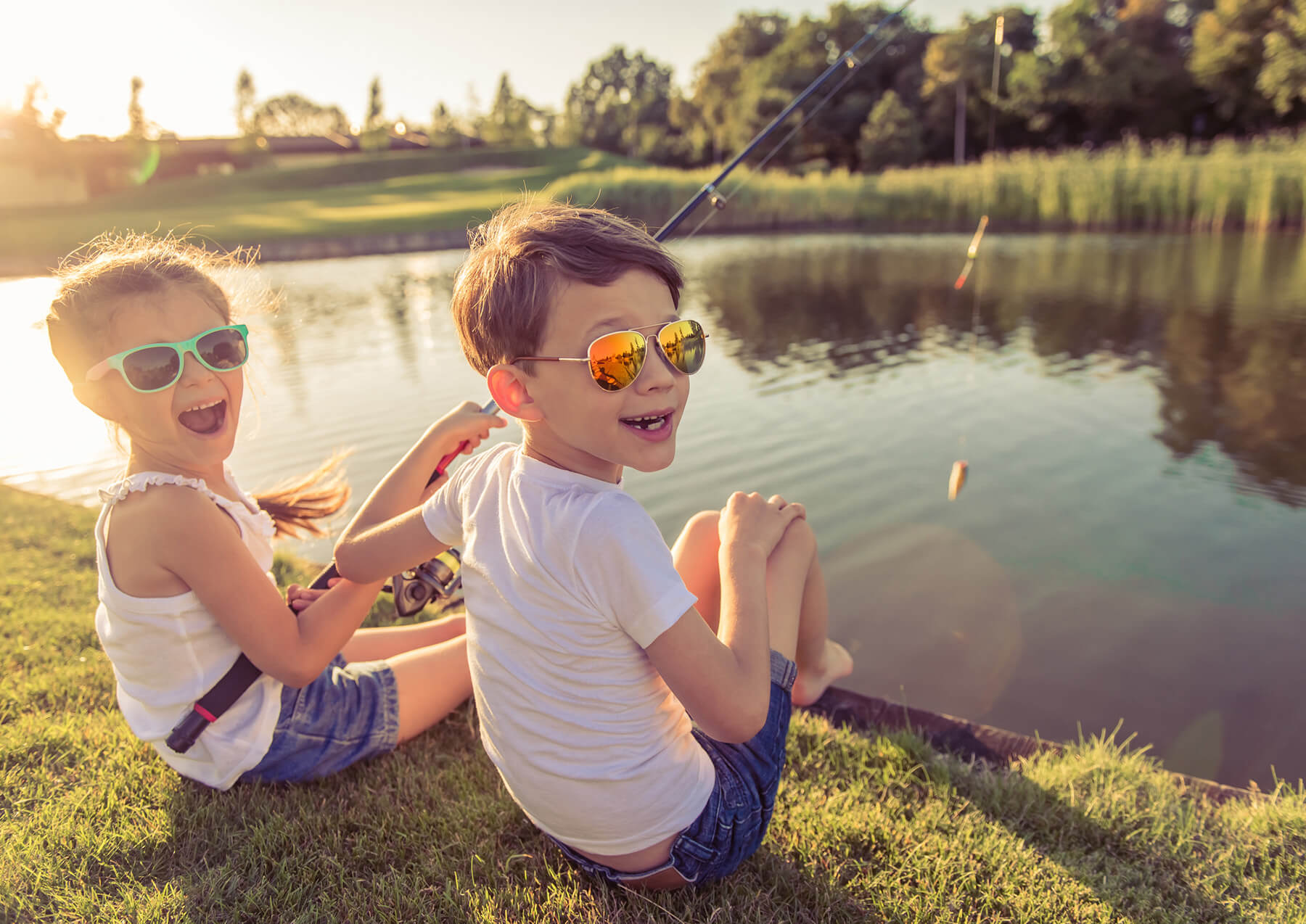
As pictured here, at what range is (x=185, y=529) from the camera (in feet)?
5.69

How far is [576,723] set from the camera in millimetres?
1476

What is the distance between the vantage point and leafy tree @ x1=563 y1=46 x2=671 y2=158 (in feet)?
218

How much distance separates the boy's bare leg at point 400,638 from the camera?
255cm

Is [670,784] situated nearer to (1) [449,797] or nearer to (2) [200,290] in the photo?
(1) [449,797]

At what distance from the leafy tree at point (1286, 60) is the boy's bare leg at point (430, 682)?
42.1m

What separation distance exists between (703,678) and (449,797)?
1108mm

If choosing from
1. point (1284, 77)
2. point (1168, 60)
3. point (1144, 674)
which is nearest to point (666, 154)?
point (1168, 60)

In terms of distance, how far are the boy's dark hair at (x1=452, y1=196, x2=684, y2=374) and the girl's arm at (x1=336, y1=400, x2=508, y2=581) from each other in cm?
34

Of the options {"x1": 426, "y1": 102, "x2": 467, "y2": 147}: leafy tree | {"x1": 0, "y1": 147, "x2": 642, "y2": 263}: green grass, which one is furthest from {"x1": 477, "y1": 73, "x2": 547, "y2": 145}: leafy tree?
{"x1": 0, "y1": 147, "x2": 642, "y2": 263}: green grass

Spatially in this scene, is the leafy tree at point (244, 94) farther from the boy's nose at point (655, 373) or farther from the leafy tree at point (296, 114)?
the boy's nose at point (655, 373)

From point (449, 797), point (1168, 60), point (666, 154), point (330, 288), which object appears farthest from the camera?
point (666, 154)

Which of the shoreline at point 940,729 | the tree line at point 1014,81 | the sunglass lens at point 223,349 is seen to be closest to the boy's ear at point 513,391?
the sunglass lens at point 223,349

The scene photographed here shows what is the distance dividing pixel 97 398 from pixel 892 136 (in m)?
45.6

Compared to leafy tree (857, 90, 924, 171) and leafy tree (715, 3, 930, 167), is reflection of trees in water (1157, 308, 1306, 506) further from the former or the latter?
leafy tree (715, 3, 930, 167)
